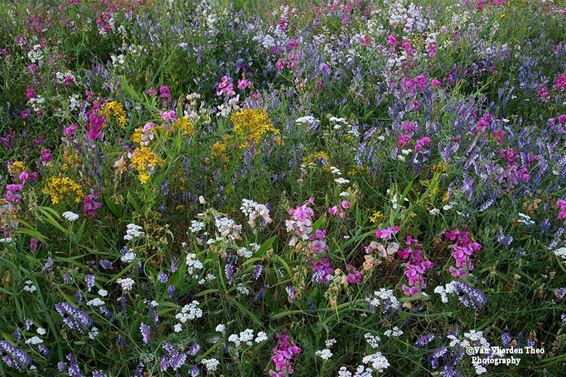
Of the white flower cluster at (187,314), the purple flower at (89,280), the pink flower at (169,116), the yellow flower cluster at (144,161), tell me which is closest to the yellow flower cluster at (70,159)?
the yellow flower cluster at (144,161)

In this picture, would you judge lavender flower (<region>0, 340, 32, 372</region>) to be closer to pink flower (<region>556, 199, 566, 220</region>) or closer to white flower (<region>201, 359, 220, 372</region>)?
white flower (<region>201, 359, 220, 372</region>)

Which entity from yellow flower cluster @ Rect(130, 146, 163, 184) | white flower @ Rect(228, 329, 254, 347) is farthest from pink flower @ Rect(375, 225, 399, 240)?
yellow flower cluster @ Rect(130, 146, 163, 184)

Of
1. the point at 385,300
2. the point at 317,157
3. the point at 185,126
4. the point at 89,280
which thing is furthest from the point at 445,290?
the point at 185,126

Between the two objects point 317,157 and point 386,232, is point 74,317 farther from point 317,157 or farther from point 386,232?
point 317,157

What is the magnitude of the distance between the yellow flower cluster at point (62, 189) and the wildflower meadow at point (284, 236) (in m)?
0.01

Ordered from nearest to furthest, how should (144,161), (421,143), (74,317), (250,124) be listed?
(74,317), (144,161), (250,124), (421,143)

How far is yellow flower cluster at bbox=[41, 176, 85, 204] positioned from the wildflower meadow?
1 centimetres

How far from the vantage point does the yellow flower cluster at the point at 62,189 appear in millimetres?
2701

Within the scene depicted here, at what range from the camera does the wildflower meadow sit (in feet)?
7.73

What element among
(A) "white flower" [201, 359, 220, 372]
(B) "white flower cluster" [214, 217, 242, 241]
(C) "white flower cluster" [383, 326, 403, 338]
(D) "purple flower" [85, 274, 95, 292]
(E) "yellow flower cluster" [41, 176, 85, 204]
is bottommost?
(C) "white flower cluster" [383, 326, 403, 338]

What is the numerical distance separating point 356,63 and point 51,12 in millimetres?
2875

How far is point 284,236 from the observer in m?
3.01

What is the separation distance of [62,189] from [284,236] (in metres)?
1.04

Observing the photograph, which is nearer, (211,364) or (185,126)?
(211,364)
